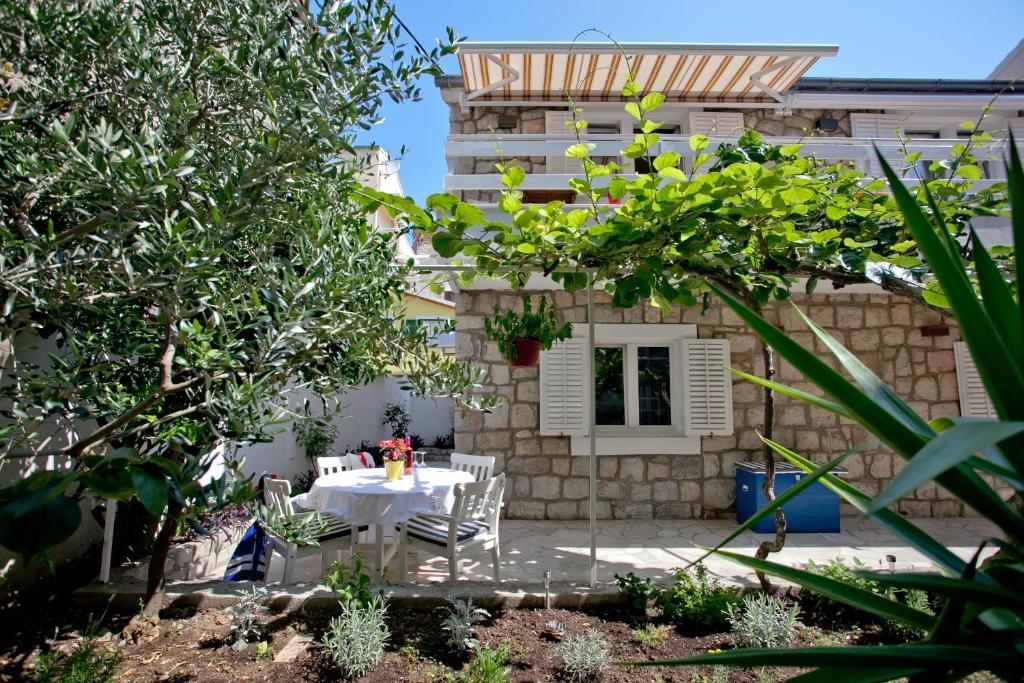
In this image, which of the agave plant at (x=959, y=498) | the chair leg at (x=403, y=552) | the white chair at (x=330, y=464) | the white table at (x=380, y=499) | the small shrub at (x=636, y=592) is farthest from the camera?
the white chair at (x=330, y=464)

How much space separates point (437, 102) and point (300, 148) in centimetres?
547

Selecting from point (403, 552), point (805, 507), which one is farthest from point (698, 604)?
point (805, 507)

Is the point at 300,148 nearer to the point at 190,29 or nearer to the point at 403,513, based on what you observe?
the point at 190,29

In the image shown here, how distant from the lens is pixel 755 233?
2494 mm

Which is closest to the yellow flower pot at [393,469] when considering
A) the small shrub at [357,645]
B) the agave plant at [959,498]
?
→ the small shrub at [357,645]

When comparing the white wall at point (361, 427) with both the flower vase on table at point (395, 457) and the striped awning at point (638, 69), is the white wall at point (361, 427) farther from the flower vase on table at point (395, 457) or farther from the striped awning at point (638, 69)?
the striped awning at point (638, 69)

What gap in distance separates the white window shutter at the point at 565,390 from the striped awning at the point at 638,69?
2644 millimetres

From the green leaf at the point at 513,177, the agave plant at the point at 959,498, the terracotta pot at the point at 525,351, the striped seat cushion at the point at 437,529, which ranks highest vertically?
the green leaf at the point at 513,177

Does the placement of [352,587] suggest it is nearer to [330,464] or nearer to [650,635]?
[650,635]

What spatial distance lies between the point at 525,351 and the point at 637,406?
2749mm

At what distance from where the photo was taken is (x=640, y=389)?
5.82 m

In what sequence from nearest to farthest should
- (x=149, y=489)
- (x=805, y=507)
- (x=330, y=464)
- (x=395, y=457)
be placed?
1. (x=149, y=489)
2. (x=395, y=457)
3. (x=330, y=464)
4. (x=805, y=507)

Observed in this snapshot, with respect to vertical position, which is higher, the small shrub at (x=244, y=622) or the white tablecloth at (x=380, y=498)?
the white tablecloth at (x=380, y=498)

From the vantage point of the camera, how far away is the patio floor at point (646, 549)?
3.89 m
